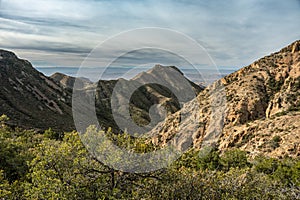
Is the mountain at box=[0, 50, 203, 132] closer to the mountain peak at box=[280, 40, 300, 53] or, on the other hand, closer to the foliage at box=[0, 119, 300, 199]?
the mountain peak at box=[280, 40, 300, 53]

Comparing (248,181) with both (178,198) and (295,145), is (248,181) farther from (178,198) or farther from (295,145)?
(295,145)

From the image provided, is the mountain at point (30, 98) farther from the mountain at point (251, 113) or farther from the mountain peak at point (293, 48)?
the mountain peak at point (293, 48)

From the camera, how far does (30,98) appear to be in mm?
96812

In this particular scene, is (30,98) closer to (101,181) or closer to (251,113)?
(251,113)

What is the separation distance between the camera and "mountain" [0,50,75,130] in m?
77.8

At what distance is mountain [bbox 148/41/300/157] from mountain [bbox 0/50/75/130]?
35.5 metres

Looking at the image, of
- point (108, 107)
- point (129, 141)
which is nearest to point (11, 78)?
point (108, 107)

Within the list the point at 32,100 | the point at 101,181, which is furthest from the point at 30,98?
the point at 101,181

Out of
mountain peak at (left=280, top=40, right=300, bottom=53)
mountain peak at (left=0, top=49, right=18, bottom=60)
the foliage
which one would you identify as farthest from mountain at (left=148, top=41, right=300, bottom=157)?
mountain peak at (left=0, top=49, right=18, bottom=60)

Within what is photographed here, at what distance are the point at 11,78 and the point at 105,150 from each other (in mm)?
100734

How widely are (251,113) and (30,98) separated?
73.6 meters

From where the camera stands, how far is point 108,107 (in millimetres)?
141875

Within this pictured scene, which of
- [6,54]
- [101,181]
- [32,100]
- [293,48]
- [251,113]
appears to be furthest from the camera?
[6,54]

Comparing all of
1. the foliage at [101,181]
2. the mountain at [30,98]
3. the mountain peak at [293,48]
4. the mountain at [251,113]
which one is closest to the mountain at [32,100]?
the mountain at [30,98]
